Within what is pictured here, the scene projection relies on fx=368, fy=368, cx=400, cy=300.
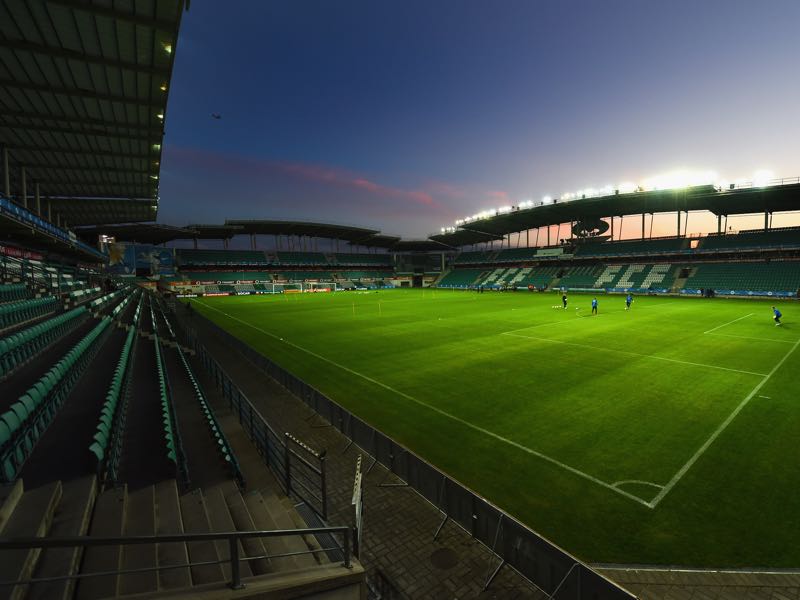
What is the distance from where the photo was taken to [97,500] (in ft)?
16.9

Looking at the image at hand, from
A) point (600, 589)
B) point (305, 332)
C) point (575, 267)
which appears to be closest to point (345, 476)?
point (600, 589)

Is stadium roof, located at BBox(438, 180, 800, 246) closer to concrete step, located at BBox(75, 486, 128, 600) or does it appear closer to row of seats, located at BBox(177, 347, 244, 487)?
row of seats, located at BBox(177, 347, 244, 487)

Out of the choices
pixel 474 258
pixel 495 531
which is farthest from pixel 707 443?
pixel 474 258

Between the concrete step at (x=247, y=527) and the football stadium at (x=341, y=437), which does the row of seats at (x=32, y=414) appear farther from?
the concrete step at (x=247, y=527)

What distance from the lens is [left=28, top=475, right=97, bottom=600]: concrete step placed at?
10.8 ft

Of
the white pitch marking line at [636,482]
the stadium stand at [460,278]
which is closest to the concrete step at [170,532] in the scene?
the white pitch marking line at [636,482]

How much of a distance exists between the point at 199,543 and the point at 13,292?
18395 mm

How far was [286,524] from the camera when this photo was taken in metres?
5.64

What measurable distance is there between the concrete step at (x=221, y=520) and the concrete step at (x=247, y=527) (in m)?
0.10

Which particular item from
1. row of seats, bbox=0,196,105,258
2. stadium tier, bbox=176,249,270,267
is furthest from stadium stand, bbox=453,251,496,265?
row of seats, bbox=0,196,105,258

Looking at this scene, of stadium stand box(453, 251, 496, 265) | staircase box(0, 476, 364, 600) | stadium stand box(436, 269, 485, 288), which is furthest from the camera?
stadium stand box(453, 251, 496, 265)

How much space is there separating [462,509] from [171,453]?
518 cm

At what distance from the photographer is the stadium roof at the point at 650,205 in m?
48.8

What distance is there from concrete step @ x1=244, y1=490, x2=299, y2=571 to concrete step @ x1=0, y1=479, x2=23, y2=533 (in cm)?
282
